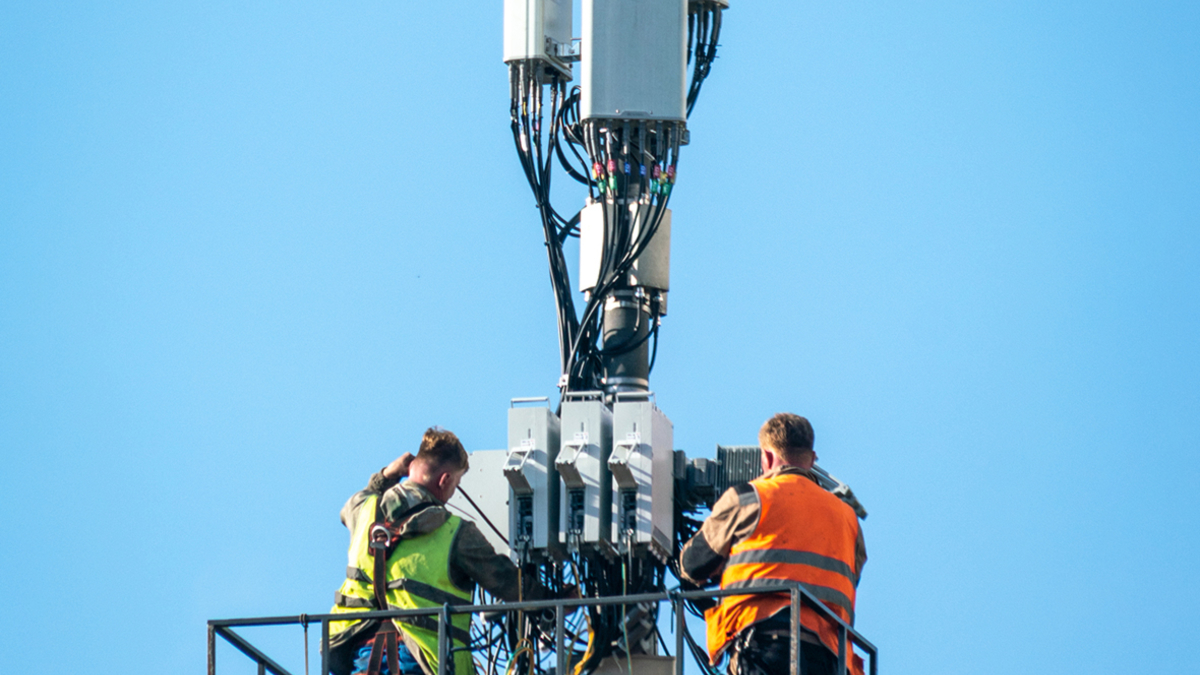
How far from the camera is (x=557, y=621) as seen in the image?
993 cm

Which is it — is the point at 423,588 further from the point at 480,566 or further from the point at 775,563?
the point at 775,563

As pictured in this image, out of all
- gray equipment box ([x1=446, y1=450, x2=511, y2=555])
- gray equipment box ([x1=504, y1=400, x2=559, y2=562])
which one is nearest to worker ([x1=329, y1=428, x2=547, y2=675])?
gray equipment box ([x1=504, y1=400, x2=559, y2=562])

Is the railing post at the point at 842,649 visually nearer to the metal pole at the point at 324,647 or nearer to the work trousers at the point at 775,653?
the work trousers at the point at 775,653

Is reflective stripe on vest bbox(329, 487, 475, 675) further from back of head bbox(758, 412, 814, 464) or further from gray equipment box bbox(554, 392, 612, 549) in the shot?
back of head bbox(758, 412, 814, 464)

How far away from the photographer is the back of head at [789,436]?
32.7 ft

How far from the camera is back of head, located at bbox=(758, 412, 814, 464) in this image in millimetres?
9969

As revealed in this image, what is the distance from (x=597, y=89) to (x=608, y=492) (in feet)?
8.16

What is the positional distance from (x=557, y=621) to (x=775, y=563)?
100cm

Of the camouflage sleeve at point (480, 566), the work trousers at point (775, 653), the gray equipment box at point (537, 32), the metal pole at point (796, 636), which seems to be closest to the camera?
the metal pole at point (796, 636)

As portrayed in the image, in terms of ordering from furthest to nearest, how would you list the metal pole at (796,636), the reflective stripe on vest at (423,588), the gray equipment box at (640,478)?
1. the gray equipment box at (640,478)
2. the reflective stripe on vest at (423,588)
3. the metal pole at (796,636)

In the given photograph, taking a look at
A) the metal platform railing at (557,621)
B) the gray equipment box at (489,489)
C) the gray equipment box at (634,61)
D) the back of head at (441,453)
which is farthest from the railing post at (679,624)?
the gray equipment box at (634,61)

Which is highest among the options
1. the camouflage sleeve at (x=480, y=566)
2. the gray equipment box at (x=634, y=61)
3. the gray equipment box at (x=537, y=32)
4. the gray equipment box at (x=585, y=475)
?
the gray equipment box at (x=537, y=32)

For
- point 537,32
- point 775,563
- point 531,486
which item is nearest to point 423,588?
point 531,486

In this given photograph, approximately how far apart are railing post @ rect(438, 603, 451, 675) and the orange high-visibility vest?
4.15 ft
